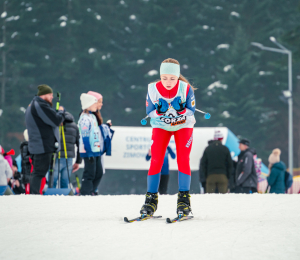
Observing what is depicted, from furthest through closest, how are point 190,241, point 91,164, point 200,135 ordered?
point 200,135 → point 91,164 → point 190,241

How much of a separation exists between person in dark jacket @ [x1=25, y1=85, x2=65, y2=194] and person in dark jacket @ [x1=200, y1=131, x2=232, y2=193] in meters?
3.34

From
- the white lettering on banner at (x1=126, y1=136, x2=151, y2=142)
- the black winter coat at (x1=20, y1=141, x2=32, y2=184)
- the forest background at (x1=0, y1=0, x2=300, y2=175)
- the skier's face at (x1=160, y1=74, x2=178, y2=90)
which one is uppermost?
the forest background at (x1=0, y1=0, x2=300, y2=175)

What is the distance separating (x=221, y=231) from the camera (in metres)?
3.36

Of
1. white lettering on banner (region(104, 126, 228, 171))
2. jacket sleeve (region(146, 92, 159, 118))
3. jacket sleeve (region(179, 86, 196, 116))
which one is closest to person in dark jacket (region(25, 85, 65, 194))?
jacket sleeve (region(146, 92, 159, 118))

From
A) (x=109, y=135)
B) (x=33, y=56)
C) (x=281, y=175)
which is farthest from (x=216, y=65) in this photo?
(x=109, y=135)

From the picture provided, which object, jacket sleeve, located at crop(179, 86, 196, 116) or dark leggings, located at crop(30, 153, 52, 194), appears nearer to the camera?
jacket sleeve, located at crop(179, 86, 196, 116)

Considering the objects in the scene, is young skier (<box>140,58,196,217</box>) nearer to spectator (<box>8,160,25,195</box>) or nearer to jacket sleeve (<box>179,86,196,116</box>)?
jacket sleeve (<box>179,86,196,116</box>)

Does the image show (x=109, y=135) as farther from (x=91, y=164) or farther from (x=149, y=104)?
(x=149, y=104)

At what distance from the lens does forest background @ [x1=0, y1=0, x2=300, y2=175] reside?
104 ft

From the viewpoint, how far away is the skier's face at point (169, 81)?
418 centimetres

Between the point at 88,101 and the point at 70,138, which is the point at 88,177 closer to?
the point at 70,138

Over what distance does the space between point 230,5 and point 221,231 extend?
3408cm

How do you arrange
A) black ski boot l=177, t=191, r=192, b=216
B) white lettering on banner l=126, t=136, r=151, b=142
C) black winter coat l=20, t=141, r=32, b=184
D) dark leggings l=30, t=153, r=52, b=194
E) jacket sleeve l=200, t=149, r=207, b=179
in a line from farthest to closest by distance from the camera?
white lettering on banner l=126, t=136, r=151, b=142 → jacket sleeve l=200, t=149, r=207, b=179 → black winter coat l=20, t=141, r=32, b=184 → dark leggings l=30, t=153, r=52, b=194 → black ski boot l=177, t=191, r=192, b=216

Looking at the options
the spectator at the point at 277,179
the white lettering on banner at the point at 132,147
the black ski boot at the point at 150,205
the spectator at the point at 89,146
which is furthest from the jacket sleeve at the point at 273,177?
the black ski boot at the point at 150,205
